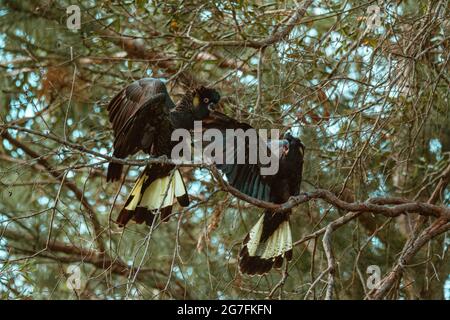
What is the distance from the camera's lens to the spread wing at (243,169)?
464 centimetres

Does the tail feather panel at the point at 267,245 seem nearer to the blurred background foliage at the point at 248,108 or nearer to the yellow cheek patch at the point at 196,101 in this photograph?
the blurred background foliage at the point at 248,108

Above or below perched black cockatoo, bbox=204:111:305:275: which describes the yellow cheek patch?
above

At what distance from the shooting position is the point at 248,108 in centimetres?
492

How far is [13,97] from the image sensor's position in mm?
5852

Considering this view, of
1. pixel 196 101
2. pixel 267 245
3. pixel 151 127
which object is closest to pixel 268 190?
pixel 267 245

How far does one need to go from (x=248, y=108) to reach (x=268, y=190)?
22.1 inches

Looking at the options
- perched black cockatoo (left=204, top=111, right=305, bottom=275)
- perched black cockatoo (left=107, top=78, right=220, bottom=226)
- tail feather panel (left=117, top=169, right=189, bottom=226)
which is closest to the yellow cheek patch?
perched black cockatoo (left=107, top=78, right=220, bottom=226)

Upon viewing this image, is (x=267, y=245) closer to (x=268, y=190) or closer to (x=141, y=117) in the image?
(x=268, y=190)

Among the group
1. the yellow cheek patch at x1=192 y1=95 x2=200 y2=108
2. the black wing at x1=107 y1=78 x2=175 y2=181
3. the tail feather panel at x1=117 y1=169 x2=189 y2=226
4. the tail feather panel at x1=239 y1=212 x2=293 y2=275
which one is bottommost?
the tail feather panel at x1=239 y1=212 x2=293 y2=275

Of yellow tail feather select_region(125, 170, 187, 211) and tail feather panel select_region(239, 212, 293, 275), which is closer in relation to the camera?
tail feather panel select_region(239, 212, 293, 275)

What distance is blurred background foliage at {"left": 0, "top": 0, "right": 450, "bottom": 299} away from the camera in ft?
14.4

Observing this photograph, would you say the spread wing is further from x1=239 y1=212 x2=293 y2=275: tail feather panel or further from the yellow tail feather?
the yellow tail feather
